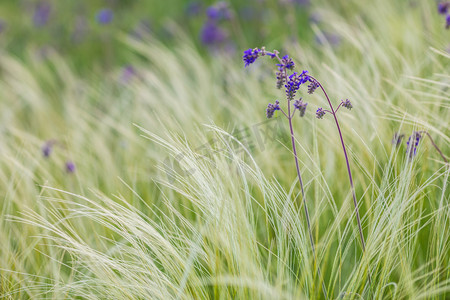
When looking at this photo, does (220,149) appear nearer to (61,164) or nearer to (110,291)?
(110,291)

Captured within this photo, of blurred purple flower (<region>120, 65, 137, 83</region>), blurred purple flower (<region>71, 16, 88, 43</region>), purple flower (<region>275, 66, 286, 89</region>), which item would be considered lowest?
purple flower (<region>275, 66, 286, 89</region>)

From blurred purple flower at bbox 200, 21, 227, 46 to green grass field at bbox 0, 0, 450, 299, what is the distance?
0.60 metres

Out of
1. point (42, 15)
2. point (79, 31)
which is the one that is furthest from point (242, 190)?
point (42, 15)

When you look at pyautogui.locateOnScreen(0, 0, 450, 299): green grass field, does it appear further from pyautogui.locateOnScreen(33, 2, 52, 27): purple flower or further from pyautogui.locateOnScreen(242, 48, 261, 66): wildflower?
pyautogui.locateOnScreen(33, 2, 52, 27): purple flower

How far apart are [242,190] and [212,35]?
2.72 m

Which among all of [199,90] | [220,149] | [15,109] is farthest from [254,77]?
[15,109]

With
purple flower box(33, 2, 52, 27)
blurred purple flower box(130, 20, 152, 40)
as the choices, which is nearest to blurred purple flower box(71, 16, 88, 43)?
purple flower box(33, 2, 52, 27)

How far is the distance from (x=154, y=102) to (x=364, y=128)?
3.83ft

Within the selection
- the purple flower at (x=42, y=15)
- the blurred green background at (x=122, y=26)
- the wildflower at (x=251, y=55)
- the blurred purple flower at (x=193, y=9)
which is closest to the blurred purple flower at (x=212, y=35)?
the blurred green background at (x=122, y=26)

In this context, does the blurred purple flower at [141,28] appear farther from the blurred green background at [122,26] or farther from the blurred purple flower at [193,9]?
the blurred purple flower at [193,9]

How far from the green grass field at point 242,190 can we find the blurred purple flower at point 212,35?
23.7 inches

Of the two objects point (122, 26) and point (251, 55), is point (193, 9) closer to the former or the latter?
point (122, 26)

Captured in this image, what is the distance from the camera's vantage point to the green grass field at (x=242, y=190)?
4.11ft

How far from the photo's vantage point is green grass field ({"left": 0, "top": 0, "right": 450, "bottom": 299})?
4.11 ft
